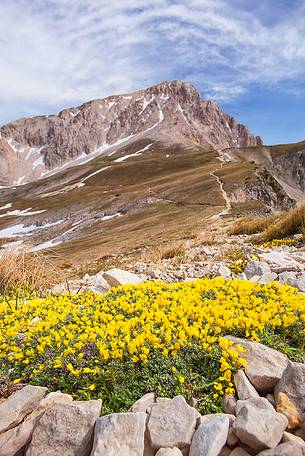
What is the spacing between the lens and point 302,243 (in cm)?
1466

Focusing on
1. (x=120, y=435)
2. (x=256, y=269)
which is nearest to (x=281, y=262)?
(x=256, y=269)

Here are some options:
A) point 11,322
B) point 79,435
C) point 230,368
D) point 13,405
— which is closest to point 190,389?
point 230,368

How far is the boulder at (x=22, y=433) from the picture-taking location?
445 cm

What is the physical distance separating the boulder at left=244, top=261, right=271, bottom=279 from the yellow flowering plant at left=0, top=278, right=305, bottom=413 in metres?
2.46

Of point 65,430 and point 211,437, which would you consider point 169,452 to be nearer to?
point 211,437

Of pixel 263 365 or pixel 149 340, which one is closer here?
pixel 263 365

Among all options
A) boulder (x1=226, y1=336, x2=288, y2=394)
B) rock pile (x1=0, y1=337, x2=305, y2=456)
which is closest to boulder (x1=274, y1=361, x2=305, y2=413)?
rock pile (x1=0, y1=337, x2=305, y2=456)

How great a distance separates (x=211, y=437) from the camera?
13.3 ft

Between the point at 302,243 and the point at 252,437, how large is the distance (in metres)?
11.6

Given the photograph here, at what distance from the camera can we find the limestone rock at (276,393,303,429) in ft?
14.1

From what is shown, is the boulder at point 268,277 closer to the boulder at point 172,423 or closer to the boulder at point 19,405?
the boulder at point 172,423

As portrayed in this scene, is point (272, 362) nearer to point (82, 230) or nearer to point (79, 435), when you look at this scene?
point (79, 435)

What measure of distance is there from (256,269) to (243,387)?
5.69 meters

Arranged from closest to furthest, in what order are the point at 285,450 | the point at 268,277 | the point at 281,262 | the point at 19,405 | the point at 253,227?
1. the point at 285,450
2. the point at 19,405
3. the point at 268,277
4. the point at 281,262
5. the point at 253,227
